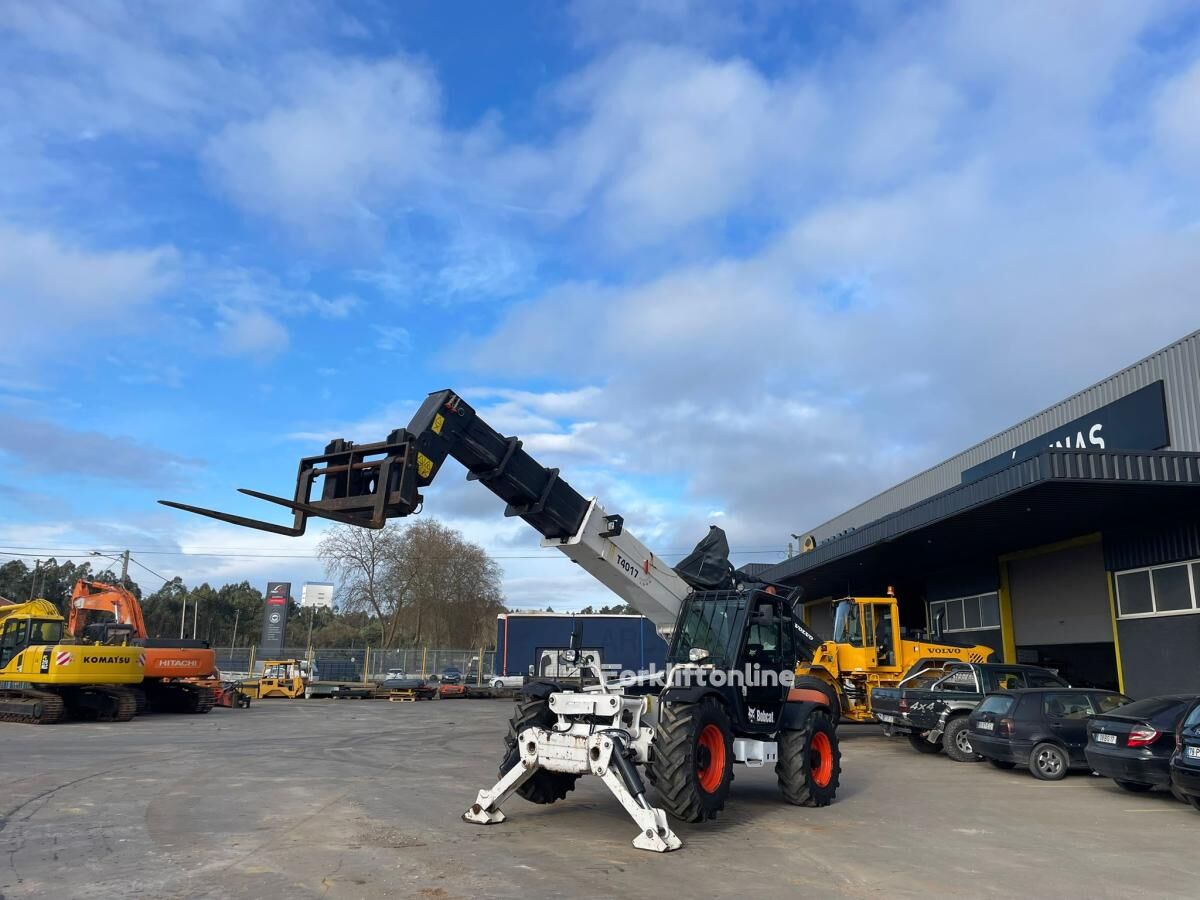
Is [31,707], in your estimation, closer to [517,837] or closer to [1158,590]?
[517,837]

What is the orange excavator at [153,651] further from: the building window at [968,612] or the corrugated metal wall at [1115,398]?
the corrugated metal wall at [1115,398]

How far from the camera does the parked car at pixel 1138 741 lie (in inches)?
426

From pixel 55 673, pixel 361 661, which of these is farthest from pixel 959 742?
pixel 361 661

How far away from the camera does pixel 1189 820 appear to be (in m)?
9.85

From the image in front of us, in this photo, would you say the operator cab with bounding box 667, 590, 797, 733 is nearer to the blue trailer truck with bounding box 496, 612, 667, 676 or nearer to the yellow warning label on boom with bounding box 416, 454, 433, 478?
the yellow warning label on boom with bounding box 416, 454, 433, 478

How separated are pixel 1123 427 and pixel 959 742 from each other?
9.38 metres

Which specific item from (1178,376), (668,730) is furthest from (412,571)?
(668,730)

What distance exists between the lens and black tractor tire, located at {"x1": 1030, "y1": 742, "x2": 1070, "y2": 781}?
1321 cm

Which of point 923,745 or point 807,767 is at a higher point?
point 807,767

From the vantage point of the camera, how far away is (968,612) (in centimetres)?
2750

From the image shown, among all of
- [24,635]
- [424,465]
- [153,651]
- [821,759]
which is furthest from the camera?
[153,651]

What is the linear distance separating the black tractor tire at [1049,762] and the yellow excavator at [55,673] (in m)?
20.8

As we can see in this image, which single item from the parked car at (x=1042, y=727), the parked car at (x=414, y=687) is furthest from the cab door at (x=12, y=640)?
the parked car at (x=1042, y=727)

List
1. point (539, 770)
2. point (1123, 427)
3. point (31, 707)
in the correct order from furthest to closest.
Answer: point (31, 707), point (1123, 427), point (539, 770)
